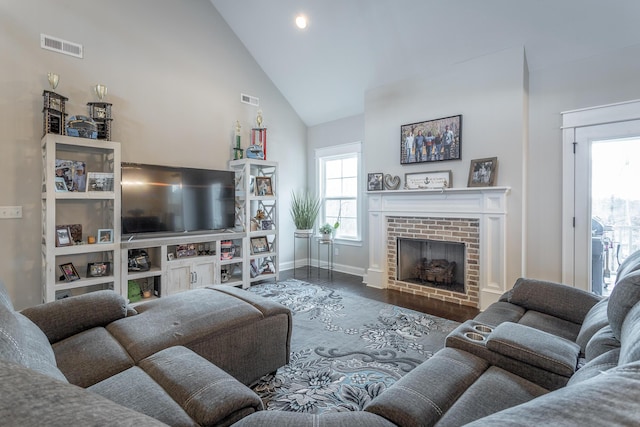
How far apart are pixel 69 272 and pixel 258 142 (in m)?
3.01

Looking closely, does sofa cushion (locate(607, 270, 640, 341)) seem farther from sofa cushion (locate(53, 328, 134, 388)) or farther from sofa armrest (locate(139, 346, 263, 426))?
sofa cushion (locate(53, 328, 134, 388))

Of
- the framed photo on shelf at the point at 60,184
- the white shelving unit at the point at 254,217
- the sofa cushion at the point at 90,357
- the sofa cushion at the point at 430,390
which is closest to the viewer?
the sofa cushion at the point at 430,390

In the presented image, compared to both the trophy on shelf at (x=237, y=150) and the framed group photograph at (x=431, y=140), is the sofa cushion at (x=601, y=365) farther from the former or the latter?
the trophy on shelf at (x=237, y=150)

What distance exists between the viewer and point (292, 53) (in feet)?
15.4

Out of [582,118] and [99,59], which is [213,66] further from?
[582,118]

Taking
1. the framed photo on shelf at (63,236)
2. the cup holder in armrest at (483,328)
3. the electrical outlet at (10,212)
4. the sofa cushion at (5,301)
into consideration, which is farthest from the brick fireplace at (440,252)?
the electrical outlet at (10,212)

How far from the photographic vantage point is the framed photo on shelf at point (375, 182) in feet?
14.9

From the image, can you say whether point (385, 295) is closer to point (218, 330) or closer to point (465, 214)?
point (465, 214)

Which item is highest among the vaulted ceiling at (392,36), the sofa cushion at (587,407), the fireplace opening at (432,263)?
the vaulted ceiling at (392,36)

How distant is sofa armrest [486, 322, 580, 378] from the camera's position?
1.26 metres

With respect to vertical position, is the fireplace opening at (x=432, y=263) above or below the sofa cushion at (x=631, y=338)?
below

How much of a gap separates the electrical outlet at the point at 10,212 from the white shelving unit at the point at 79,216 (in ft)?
0.80

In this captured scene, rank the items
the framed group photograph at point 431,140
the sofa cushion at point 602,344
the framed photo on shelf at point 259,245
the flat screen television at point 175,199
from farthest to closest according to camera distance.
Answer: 1. the framed photo on shelf at point 259,245
2. the framed group photograph at point 431,140
3. the flat screen television at point 175,199
4. the sofa cushion at point 602,344

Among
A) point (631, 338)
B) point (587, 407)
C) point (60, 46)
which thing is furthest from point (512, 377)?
point (60, 46)
